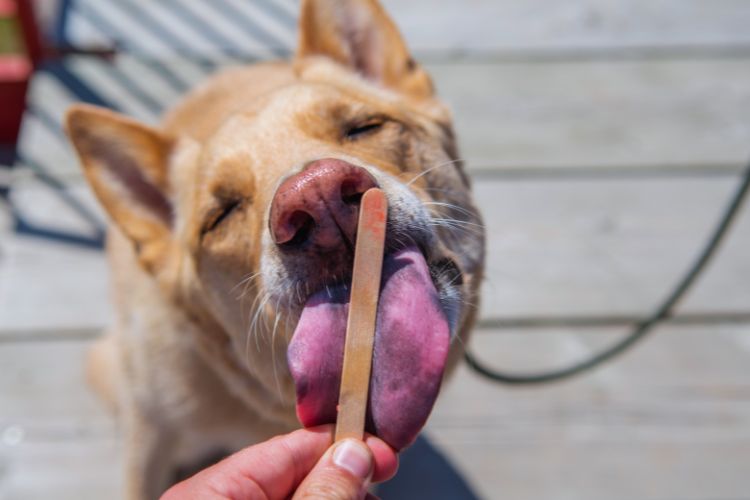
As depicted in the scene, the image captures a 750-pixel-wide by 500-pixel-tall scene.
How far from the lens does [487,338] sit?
2697mm

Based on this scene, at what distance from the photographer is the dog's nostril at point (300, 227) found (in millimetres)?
1396

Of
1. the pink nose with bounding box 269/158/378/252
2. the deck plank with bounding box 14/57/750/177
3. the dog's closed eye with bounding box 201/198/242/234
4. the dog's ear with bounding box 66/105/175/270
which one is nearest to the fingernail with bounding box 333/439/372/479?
the pink nose with bounding box 269/158/378/252

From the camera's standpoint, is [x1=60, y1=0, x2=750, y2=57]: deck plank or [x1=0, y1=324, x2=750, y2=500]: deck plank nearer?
[x1=0, y1=324, x2=750, y2=500]: deck plank

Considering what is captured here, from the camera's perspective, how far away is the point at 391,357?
1300mm

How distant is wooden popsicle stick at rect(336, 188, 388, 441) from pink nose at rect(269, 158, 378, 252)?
54mm

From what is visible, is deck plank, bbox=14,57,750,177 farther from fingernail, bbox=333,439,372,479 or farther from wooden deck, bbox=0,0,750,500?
fingernail, bbox=333,439,372,479

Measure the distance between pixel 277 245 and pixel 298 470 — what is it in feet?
1.50

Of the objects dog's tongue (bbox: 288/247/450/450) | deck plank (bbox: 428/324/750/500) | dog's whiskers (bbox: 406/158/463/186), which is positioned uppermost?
dog's whiskers (bbox: 406/158/463/186)

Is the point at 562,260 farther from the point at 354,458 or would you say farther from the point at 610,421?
the point at 354,458

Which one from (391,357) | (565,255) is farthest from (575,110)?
(391,357)

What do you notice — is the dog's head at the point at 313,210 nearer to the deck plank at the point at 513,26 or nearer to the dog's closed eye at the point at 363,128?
the dog's closed eye at the point at 363,128

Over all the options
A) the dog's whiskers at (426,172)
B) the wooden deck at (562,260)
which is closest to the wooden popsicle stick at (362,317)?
the dog's whiskers at (426,172)

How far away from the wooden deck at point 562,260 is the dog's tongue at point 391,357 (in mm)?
1155

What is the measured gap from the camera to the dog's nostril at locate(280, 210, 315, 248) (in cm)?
140
